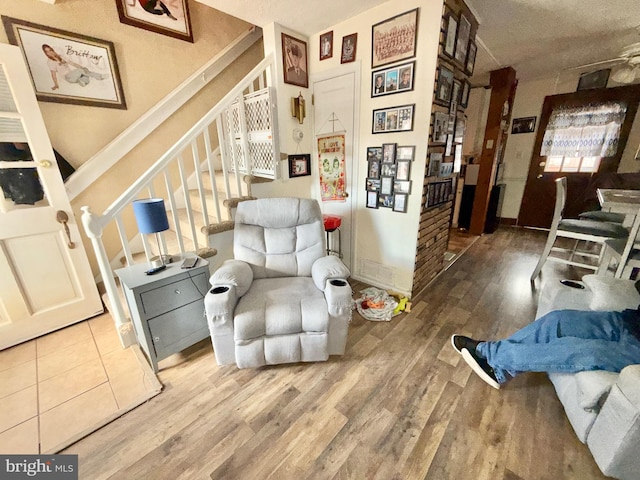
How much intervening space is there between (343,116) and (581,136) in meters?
3.99

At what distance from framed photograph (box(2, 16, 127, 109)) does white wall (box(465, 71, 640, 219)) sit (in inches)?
197

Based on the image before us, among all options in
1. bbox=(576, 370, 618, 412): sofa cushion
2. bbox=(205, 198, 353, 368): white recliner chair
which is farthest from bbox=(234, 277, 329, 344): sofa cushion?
bbox=(576, 370, 618, 412): sofa cushion

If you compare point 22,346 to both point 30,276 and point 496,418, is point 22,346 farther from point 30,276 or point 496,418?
point 496,418

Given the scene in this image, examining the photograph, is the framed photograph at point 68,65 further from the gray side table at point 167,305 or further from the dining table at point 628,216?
the dining table at point 628,216

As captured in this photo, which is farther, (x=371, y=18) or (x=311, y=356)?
(x=371, y=18)

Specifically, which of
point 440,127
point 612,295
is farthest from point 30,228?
point 612,295

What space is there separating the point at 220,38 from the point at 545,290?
3817 mm

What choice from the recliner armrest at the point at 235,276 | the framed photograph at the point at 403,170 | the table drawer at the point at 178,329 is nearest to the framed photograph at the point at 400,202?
the framed photograph at the point at 403,170

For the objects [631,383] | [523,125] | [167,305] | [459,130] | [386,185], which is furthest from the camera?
[523,125]

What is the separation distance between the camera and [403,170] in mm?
2137

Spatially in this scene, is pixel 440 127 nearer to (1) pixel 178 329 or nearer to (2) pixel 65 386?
(1) pixel 178 329

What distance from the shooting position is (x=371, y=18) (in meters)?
2.03

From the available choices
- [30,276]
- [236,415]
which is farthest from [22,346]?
[236,415]

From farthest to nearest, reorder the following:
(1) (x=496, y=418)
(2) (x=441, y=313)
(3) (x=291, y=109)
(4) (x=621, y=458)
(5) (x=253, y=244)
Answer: (3) (x=291, y=109), (2) (x=441, y=313), (5) (x=253, y=244), (1) (x=496, y=418), (4) (x=621, y=458)
